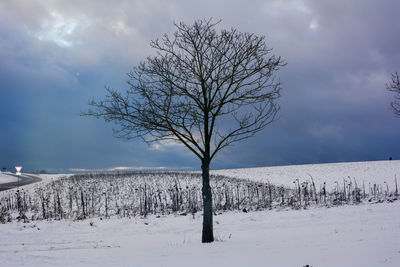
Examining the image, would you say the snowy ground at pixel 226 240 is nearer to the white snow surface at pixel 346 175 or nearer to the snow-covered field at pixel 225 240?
the snow-covered field at pixel 225 240

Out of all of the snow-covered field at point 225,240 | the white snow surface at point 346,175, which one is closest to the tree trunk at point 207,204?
the snow-covered field at point 225,240

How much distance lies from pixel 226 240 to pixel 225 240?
3cm

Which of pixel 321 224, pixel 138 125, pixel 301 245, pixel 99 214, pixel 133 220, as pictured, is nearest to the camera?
pixel 301 245

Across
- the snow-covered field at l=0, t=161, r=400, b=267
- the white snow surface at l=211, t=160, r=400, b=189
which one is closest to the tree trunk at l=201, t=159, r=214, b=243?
the snow-covered field at l=0, t=161, r=400, b=267

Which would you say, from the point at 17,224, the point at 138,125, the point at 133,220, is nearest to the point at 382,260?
the point at 138,125

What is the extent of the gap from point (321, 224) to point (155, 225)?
20.6 ft

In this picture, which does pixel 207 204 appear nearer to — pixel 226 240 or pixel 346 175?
pixel 226 240

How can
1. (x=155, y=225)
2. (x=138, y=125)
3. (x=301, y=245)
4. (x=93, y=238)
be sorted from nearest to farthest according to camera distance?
(x=301, y=245), (x=138, y=125), (x=93, y=238), (x=155, y=225)

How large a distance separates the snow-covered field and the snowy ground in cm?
2

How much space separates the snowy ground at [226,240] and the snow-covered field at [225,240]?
19 mm

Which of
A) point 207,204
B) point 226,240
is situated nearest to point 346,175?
point 226,240

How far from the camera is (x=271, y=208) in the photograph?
15.0 meters

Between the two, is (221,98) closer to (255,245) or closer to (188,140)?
(188,140)

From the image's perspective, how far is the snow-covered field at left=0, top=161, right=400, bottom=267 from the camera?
685 cm
